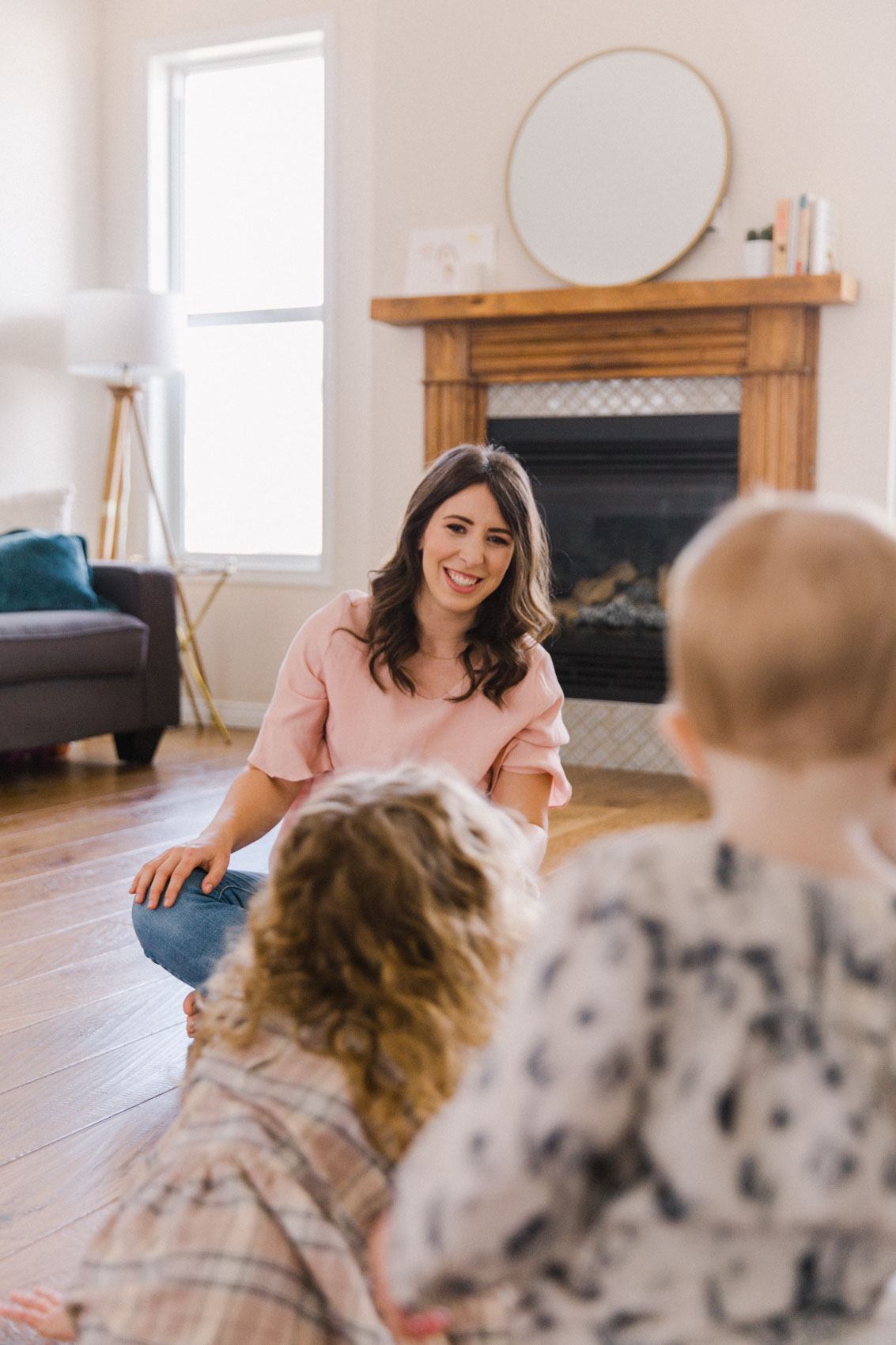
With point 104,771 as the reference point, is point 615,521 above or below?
above

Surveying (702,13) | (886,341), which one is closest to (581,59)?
(702,13)

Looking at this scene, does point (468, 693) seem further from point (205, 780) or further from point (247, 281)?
point (247, 281)

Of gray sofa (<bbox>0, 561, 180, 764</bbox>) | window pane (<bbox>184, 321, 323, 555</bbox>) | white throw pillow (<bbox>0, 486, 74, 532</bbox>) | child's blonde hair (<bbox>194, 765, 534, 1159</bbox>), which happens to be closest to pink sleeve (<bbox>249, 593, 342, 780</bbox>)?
child's blonde hair (<bbox>194, 765, 534, 1159</bbox>)

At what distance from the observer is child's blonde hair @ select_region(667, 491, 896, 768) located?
567mm

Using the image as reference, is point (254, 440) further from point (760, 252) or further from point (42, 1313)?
point (42, 1313)

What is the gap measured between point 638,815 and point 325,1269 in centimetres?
280

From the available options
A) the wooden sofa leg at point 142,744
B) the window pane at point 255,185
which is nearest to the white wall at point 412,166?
Answer: the window pane at point 255,185

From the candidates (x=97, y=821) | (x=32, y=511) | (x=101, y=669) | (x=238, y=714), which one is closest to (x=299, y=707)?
(x=97, y=821)

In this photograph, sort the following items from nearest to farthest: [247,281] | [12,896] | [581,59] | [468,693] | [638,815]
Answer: [468,693]
[12,896]
[638,815]
[581,59]
[247,281]

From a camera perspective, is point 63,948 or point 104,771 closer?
point 63,948

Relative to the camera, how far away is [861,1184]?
0.61 m

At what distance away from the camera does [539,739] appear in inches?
71.6

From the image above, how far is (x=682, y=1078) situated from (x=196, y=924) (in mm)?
1213

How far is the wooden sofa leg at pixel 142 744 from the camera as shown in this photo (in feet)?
14.5
